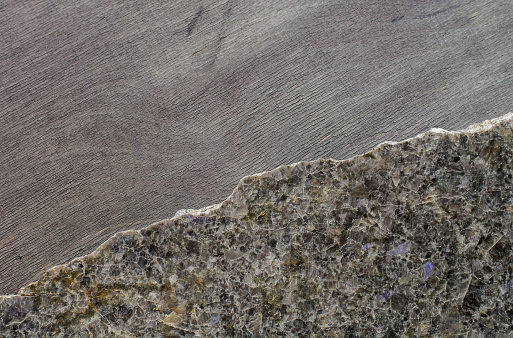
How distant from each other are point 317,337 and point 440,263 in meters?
0.27

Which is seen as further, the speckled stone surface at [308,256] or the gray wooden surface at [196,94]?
the gray wooden surface at [196,94]

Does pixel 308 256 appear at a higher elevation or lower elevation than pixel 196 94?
lower

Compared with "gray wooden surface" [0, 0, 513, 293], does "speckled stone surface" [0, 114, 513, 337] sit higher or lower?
lower

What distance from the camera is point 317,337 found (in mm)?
769

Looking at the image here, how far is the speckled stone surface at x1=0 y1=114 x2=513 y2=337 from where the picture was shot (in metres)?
0.76

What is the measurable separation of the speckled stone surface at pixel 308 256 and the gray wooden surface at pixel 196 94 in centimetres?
17

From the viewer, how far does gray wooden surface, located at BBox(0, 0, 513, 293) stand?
0.92 meters

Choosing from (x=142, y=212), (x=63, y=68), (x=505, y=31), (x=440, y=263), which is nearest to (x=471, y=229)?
(x=440, y=263)

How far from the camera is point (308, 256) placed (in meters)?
0.76

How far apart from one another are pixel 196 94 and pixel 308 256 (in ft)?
1.50

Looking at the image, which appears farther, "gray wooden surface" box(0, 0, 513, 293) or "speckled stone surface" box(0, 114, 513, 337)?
"gray wooden surface" box(0, 0, 513, 293)

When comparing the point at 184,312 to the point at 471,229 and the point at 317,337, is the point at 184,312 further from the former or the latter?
the point at 471,229

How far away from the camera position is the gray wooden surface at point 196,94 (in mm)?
917

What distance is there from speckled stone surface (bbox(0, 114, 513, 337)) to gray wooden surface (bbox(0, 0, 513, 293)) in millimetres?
168
